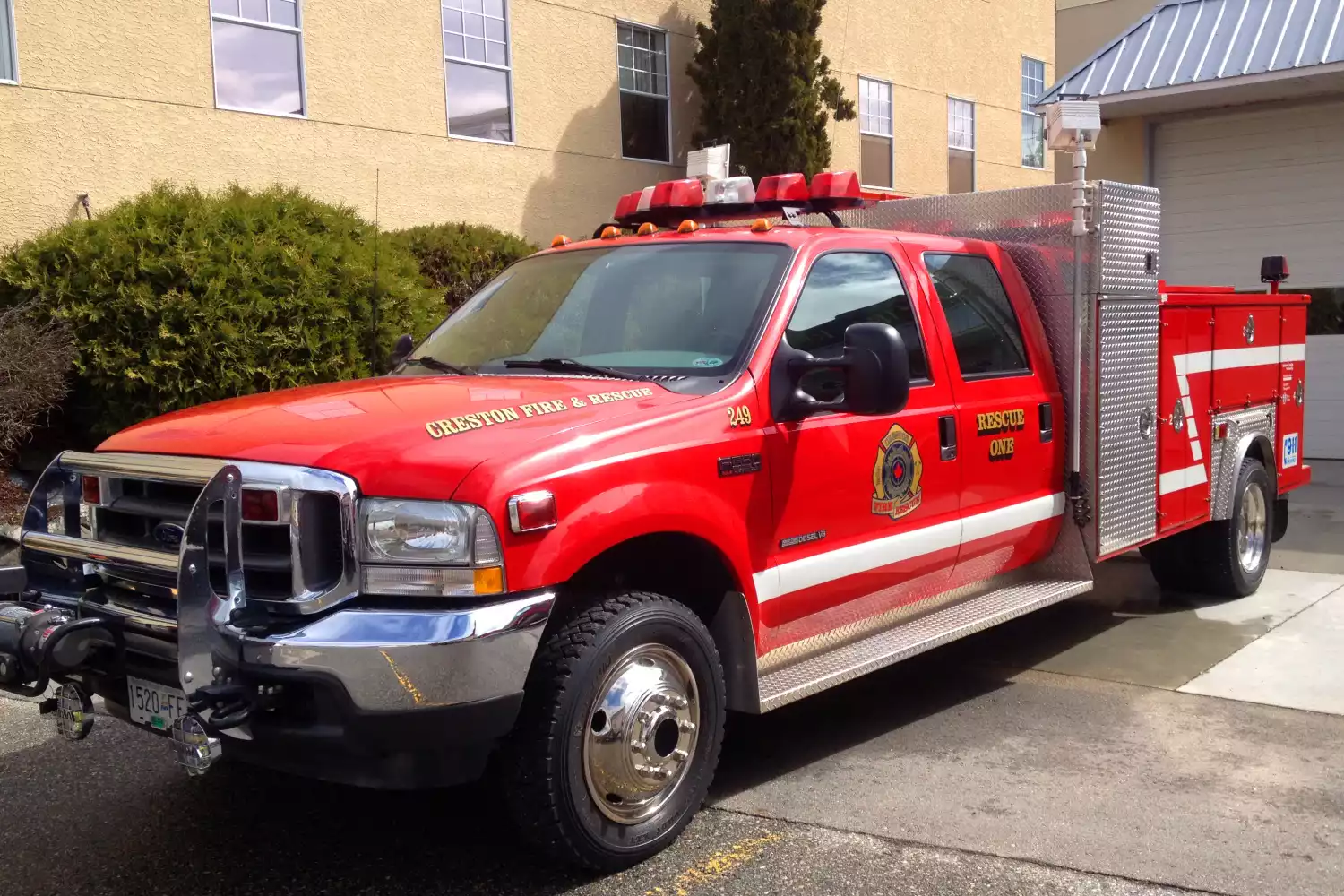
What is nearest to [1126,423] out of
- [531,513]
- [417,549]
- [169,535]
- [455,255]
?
[531,513]

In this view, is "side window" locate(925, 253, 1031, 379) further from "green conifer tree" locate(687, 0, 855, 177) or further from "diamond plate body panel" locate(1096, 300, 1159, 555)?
"green conifer tree" locate(687, 0, 855, 177)

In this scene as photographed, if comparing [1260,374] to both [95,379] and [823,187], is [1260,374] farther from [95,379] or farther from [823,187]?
[95,379]

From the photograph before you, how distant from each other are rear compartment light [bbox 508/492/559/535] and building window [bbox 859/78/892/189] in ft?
47.7

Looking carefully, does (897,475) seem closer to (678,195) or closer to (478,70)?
(678,195)

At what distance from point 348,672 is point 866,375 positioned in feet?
6.29

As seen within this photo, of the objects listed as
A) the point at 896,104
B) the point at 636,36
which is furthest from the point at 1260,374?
the point at 896,104

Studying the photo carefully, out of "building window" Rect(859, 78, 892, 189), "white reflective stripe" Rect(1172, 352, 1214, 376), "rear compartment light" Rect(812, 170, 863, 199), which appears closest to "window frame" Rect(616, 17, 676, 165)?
"building window" Rect(859, 78, 892, 189)

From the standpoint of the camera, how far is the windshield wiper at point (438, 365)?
4770mm

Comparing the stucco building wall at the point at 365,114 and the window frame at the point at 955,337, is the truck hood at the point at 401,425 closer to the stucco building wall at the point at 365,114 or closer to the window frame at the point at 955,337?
the window frame at the point at 955,337

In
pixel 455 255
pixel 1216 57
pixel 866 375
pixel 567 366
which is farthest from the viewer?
pixel 1216 57

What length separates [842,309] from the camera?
4.82 metres

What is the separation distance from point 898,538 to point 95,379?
601cm

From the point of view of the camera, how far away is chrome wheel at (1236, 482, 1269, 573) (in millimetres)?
7371

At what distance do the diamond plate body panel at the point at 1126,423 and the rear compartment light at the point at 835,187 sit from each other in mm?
1276
